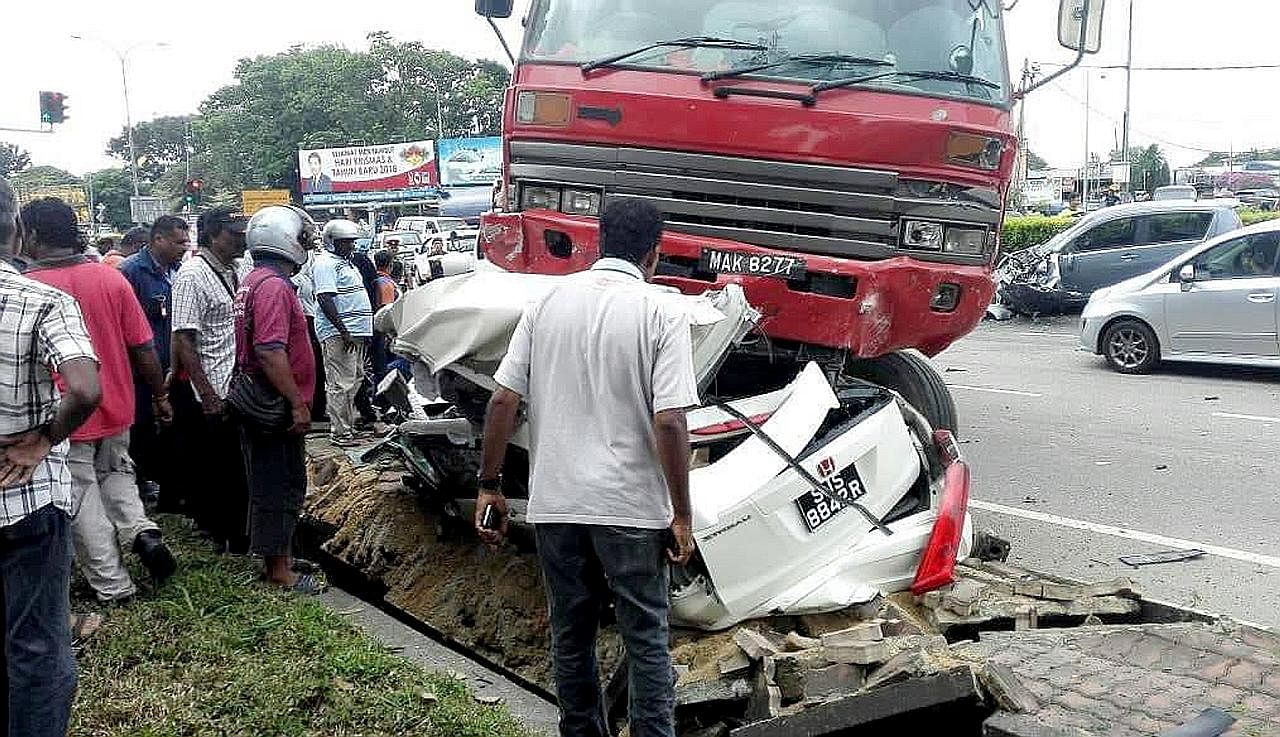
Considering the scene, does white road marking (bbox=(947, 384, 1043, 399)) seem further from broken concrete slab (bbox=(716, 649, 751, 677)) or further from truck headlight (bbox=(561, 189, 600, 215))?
broken concrete slab (bbox=(716, 649, 751, 677))

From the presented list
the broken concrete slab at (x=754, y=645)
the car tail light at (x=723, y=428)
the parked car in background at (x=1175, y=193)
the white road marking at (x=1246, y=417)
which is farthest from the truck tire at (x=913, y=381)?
the parked car in background at (x=1175, y=193)

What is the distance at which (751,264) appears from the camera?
17.0ft

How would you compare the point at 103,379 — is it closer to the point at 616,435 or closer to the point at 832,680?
the point at 616,435

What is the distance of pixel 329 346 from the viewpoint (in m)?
8.30

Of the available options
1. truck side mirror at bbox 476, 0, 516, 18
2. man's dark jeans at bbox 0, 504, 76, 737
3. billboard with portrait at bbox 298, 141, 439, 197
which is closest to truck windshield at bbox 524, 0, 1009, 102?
truck side mirror at bbox 476, 0, 516, 18

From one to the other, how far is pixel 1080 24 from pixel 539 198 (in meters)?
3.21

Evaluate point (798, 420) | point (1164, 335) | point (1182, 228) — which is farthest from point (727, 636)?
point (1182, 228)

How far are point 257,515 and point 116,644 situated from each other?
88 centimetres

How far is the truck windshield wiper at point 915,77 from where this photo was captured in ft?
17.0

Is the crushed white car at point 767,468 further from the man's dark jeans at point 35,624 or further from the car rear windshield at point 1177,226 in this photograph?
the car rear windshield at point 1177,226

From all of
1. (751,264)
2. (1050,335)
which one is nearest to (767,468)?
(751,264)

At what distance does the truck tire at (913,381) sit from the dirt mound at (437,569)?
2325mm

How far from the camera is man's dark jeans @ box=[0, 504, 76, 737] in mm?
3145

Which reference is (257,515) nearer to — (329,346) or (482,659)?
(482,659)
